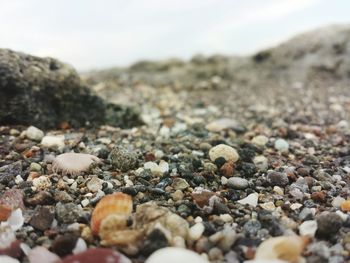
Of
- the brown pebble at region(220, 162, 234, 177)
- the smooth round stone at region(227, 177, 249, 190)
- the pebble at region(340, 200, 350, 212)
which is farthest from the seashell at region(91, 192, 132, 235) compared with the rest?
the pebble at region(340, 200, 350, 212)

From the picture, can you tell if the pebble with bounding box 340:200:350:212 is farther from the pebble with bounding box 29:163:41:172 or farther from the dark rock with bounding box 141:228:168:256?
the pebble with bounding box 29:163:41:172

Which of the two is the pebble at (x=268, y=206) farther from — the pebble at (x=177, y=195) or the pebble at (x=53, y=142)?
the pebble at (x=53, y=142)

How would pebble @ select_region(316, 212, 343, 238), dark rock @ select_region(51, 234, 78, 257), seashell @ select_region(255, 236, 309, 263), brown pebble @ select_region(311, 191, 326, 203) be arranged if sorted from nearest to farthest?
seashell @ select_region(255, 236, 309, 263), dark rock @ select_region(51, 234, 78, 257), pebble @ select_region(316, 212, 343, 238), brown pebble @ select_region(311, 191, 326, 203)

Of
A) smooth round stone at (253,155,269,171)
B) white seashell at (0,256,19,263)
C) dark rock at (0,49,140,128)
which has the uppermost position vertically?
dark rock at (0,49,140,128)

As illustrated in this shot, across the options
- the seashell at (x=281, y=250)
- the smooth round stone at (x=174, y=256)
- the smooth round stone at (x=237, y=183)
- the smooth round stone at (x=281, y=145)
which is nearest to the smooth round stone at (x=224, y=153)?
the smooth round stone at (x=237, y=183)

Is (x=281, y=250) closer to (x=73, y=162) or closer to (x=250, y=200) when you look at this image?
(x=250, y=200)

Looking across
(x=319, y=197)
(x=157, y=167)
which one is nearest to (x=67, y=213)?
(x=157, y=167)
